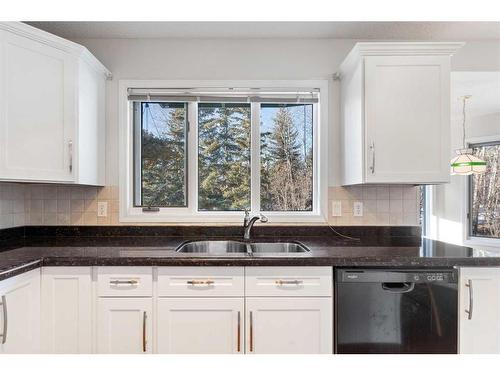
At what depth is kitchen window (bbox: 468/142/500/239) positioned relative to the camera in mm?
4418

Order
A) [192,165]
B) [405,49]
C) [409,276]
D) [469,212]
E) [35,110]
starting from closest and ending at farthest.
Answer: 1. [409,276]
2. [35,110]
3. [405,49]
4. [192,165]
5. [469,212]

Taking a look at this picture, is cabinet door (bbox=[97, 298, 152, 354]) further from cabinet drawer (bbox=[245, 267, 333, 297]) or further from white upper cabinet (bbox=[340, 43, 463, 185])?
white upper cabinet (bbox=[340, 43, 463, 185])

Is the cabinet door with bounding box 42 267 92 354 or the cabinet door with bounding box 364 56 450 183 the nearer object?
the cabinet door with bounding box 42 267 92 354

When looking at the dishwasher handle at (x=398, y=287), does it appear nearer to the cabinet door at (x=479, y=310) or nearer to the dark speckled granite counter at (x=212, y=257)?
the dark speckled granite counter at (x=212, y=257)

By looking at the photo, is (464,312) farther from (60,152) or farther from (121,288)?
(60,152)

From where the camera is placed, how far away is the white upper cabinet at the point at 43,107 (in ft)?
5.54

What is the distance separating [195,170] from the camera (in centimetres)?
244

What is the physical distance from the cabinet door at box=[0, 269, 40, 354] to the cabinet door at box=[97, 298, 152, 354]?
0.30m

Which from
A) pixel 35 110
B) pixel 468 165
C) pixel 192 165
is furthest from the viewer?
pixel 468 165

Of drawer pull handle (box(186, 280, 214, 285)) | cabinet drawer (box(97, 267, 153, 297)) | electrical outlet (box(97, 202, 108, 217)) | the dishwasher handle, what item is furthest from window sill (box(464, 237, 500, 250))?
electrical outlet (box(97, 202, 108, 217))

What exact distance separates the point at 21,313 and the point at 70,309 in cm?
21

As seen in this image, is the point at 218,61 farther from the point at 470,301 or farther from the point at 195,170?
the point at 470,301

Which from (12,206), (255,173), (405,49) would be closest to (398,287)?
(255,173)
